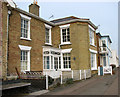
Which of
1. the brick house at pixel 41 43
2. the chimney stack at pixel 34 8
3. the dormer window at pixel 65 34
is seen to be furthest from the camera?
the dormer window at pixel 65 34

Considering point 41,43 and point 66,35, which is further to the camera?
point 66,35

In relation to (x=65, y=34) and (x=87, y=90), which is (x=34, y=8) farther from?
(x=87, y=90)

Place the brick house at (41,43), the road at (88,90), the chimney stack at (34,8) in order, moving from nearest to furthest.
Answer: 1. the road at (88,90)
2. the brick house at (41,43)
3. the chimney stack at (34,8)

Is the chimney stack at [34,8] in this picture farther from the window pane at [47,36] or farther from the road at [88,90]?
the road at [88,90]

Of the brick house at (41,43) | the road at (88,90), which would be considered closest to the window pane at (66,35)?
the brick house at (41,43)

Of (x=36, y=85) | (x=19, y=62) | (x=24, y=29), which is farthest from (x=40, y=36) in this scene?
(x=36, y=85)

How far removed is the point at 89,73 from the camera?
16250 millimetres

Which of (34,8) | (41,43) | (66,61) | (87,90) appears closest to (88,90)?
(87,90)

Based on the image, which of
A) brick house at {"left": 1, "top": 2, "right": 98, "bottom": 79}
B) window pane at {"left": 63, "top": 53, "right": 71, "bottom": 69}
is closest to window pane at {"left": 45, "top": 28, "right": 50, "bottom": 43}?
brick house at {"left": 1, "top": 2, "right": 98, "bottom": 79}

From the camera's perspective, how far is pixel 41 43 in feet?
50.8

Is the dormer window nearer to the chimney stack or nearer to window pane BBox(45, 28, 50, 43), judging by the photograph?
window pane BBox(45, 28, 50, 43)

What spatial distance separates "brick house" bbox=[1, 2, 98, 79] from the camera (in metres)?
11.6

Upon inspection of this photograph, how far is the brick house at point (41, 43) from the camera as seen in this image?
1156cm

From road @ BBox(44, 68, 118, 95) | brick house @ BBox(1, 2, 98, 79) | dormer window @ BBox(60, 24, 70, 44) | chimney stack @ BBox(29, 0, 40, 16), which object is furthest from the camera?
dormer window @ BBox(60, 24, 70, 44)
